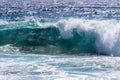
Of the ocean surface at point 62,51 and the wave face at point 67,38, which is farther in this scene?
the wave face at point 67,38

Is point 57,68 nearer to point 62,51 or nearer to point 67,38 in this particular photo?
point 62,51

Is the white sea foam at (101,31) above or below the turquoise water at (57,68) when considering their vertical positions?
below

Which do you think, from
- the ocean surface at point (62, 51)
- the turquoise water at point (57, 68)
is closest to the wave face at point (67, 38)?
the ocean surface at point (62, 51)

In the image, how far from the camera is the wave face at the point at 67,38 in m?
23.6

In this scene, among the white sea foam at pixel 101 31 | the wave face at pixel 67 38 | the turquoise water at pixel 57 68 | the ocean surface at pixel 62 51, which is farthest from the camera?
the wave face at pixel 67 38

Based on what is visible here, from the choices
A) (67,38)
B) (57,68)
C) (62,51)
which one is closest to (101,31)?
(67,38)

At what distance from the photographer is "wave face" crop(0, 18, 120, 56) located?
23609mm

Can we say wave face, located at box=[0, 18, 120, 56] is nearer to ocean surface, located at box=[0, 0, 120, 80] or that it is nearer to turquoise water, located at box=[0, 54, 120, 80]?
ocean surface, located at box=[0, 0, 120, 80]

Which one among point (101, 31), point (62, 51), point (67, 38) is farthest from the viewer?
point (67, 38)

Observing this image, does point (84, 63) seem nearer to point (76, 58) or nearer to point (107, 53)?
point (76, 58)

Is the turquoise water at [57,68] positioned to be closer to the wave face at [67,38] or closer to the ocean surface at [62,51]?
the ocean surface at [62,51]

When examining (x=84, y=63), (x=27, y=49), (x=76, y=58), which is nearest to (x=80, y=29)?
(x=27, y=49)

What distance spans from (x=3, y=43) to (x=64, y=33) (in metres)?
3.54

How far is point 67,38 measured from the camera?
2656 cm
